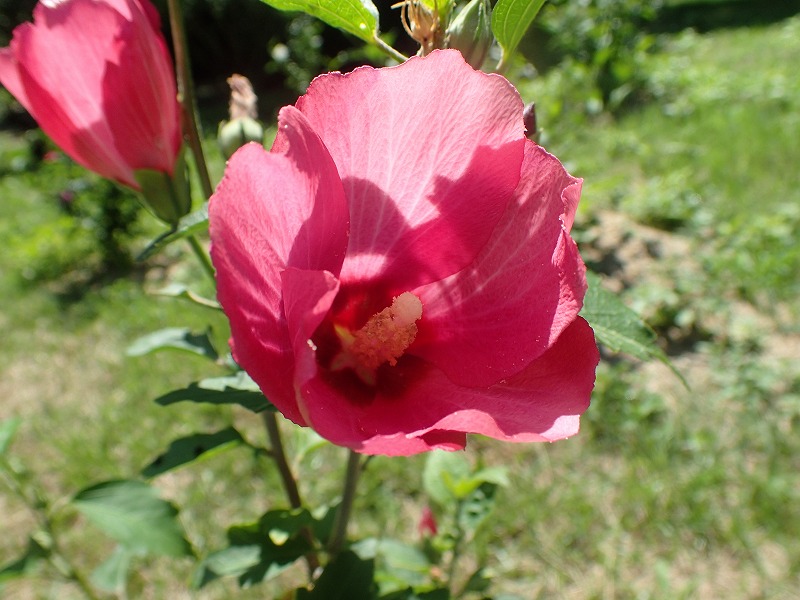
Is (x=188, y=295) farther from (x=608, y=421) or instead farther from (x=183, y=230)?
(x=608, y=421)

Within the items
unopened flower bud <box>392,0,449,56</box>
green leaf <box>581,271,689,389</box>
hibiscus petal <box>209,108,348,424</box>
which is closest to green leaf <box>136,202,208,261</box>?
hibiscus petal <box>209,108,348,424</box>

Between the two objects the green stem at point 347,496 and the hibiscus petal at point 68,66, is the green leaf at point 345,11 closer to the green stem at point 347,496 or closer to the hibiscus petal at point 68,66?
the hibiscus petal at point 68,66

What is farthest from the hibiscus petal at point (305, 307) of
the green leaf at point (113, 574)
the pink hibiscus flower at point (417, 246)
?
the green leaf at point (113, 574)

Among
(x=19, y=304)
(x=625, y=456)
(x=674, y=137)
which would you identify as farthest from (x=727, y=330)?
(x=19, y=304)

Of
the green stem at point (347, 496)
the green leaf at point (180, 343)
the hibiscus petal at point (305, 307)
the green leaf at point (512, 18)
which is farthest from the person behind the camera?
the green leaf at point (180, 343)

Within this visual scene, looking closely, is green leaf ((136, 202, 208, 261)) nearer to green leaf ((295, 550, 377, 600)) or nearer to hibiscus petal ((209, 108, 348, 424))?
hibiscus petal ((209, 108, 348, 424))
